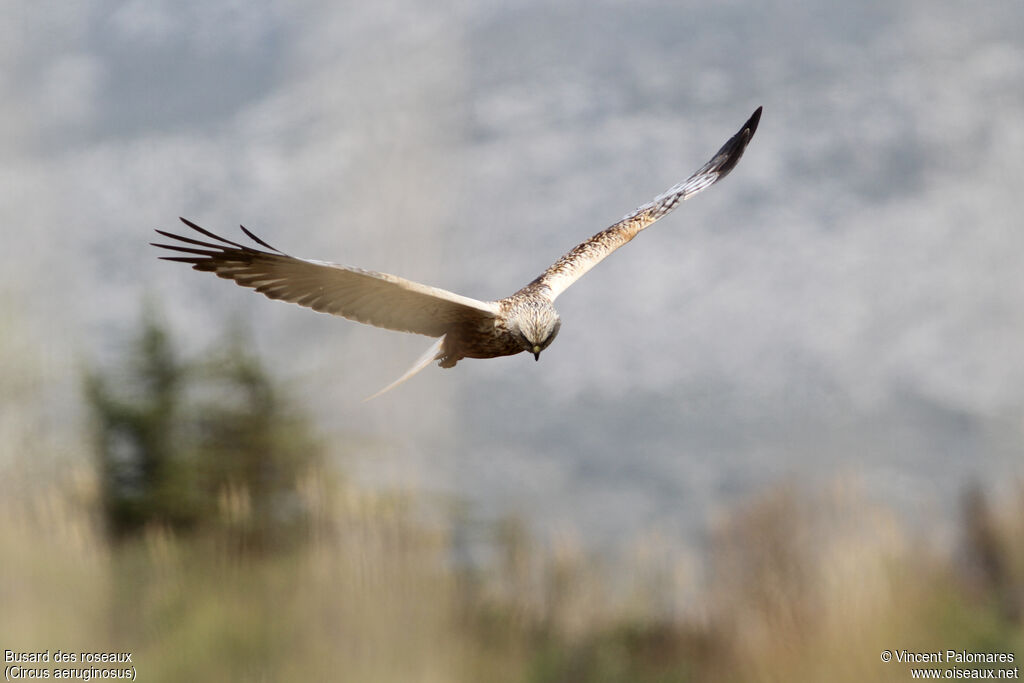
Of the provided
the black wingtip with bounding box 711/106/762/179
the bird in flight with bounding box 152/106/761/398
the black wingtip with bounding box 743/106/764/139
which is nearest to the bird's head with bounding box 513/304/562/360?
the bird in flight with bounding box 152/106/761/398

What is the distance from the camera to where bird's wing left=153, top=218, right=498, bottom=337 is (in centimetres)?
345

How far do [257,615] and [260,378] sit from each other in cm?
332

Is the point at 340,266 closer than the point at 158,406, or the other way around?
the point at 340,266

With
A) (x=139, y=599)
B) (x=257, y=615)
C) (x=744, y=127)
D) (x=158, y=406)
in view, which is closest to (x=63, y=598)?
(x=139, y=599)

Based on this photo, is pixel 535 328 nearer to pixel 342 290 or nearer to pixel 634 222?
pixel 342 290

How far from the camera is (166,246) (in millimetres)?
3441

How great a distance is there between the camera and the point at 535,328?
3.63 metres

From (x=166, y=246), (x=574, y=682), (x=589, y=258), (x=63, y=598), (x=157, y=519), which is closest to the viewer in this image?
(x=166, y=246)

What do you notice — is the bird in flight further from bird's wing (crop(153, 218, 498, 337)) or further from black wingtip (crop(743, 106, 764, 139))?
black wingtip (crop(743, 106, 764, 139))

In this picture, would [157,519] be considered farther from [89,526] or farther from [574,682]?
[574,682]

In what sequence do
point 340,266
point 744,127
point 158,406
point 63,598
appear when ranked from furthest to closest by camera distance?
1. point 158,406
2. point 63,598
3. point 744,127
4. point 340,266

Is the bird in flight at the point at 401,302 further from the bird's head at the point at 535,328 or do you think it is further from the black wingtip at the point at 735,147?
the black wingtip at the point at 735,147

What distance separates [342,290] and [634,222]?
1.86m

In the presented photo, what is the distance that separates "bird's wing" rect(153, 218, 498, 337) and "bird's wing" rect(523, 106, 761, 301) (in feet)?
1.71
